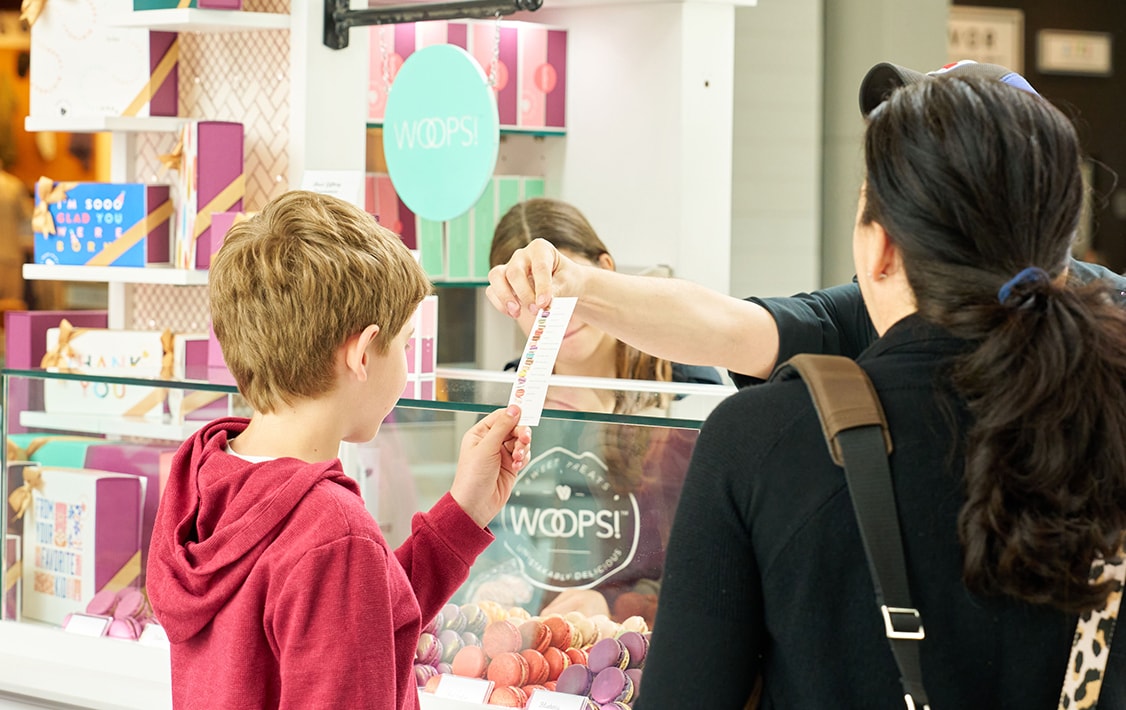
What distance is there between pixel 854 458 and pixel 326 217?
31.7 inches

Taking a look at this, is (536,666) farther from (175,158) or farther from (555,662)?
(175,158)

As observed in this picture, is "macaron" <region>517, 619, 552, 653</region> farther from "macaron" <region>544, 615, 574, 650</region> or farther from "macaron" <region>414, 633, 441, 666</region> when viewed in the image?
"macaron" <region>414, 633, 441, 666</region>

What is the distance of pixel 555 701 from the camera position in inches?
82.1

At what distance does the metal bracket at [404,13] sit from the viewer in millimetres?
3188

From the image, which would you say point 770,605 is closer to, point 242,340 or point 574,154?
point 242,340

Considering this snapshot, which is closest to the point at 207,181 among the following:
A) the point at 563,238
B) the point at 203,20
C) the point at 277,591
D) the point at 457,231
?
the point at 203,20

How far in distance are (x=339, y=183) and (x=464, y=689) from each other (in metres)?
1.48

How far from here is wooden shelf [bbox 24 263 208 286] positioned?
369 cm

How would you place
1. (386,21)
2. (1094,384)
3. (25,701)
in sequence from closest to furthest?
(1094,384)
(25,701)
(386,21)

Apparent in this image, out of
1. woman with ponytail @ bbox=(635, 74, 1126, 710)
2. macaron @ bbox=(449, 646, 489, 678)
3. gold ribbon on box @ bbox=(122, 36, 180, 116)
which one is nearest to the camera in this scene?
woman with ponytail @ bbox=(635, 74, 1126, 710)

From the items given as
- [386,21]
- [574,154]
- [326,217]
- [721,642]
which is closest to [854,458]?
[721,642]

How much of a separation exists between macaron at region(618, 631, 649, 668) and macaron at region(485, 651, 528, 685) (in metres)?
0.17

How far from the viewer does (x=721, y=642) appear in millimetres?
1199

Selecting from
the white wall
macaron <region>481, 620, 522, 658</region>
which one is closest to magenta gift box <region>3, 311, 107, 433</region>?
macaron <region>481, 620, 522, 658</region>
